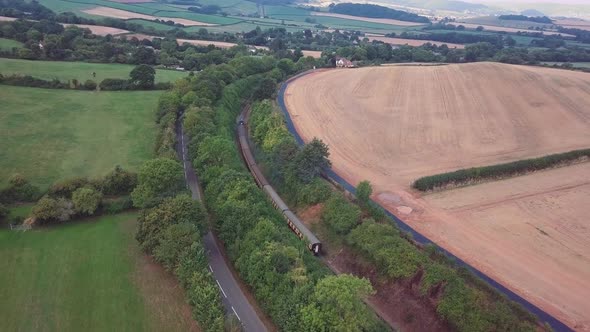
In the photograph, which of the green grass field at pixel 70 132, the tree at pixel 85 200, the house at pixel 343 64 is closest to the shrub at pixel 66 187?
the tree at pixel 85 200

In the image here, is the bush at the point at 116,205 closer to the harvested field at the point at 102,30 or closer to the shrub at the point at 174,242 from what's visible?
the shrub at the point at 174,242

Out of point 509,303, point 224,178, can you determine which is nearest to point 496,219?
point 509,303

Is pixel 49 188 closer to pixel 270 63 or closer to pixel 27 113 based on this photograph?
pixel 27 113

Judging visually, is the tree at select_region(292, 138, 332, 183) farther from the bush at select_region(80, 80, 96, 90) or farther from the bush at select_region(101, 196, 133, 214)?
the bush at select_region(80, 80, 96, 90)

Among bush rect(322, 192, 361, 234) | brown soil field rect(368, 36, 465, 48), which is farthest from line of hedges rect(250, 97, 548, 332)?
brown soil field rect(368, 36, 465, 48)

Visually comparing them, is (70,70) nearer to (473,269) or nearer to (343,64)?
(343,64)

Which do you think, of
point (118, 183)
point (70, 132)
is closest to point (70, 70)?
point (70, 132)
